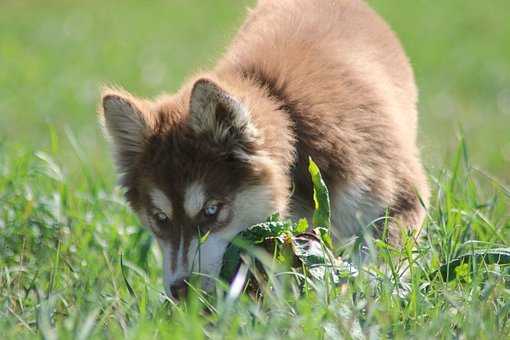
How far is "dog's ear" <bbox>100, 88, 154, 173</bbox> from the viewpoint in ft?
16.9

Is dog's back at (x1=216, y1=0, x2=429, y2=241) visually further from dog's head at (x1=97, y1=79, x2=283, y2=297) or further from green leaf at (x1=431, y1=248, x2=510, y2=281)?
green leaf at (x1=431, y1=248, x2=510, y2=281)

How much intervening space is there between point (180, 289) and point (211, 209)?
1.55 ft

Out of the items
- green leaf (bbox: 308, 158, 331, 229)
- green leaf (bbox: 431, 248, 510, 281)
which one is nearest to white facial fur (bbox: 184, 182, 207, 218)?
green leaf (bbox: 308, 158, 331, 229)

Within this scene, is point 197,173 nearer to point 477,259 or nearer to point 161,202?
point 161,202

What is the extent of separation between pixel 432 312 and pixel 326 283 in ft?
1.53

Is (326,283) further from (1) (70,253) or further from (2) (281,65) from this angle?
(1) (70,253)

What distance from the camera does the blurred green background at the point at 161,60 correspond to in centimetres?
1088

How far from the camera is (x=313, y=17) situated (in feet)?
20.3

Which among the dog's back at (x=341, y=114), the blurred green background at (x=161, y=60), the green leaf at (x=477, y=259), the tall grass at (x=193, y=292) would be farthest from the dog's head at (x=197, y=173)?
the blurred green background at (x=161, y=60)

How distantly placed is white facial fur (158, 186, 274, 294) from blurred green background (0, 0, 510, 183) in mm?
2010

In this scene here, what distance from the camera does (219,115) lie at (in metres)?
4.90

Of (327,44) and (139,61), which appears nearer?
(327,44)

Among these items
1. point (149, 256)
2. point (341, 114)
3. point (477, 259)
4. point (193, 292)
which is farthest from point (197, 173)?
point (477, 259)

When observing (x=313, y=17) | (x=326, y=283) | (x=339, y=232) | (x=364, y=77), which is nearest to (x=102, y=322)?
(x=326, y=283)
